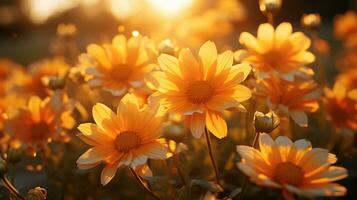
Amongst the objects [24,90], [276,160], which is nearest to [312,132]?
[276,160]

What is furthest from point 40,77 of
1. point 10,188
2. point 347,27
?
point 347,27

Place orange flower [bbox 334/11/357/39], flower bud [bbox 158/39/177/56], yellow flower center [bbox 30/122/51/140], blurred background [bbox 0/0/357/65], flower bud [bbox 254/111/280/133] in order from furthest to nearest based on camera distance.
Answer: orange flower [bbox 334/11/357/39], blurred background [bbox 0/0/357/65], yellow flower center [bbox 30/122/51/140], flower bud [bbox 158/39/177/56], flower bud [bbox 254/111/280/133]

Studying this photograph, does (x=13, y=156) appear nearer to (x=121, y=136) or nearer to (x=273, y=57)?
(x=121, y=136)

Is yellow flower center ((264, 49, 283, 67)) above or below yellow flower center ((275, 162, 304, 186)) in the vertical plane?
above

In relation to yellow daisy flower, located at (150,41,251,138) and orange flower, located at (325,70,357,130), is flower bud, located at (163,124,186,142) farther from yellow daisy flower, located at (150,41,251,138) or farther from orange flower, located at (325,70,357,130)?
orange flower, located at (325,70,357,130)

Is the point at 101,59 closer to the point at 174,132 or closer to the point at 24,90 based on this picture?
the point at 174,132

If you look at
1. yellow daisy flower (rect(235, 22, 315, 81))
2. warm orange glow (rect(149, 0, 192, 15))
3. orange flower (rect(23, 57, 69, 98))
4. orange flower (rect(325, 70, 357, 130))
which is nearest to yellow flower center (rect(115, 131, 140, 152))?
yellow daisy flower (rect(235, 22, 315, 81))

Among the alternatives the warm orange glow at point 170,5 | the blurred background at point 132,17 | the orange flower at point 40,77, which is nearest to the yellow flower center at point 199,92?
the blurred background at point 132,17

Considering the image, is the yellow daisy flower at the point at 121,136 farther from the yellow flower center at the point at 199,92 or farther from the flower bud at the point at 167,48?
Result: the flower bud at the point at 167,48
